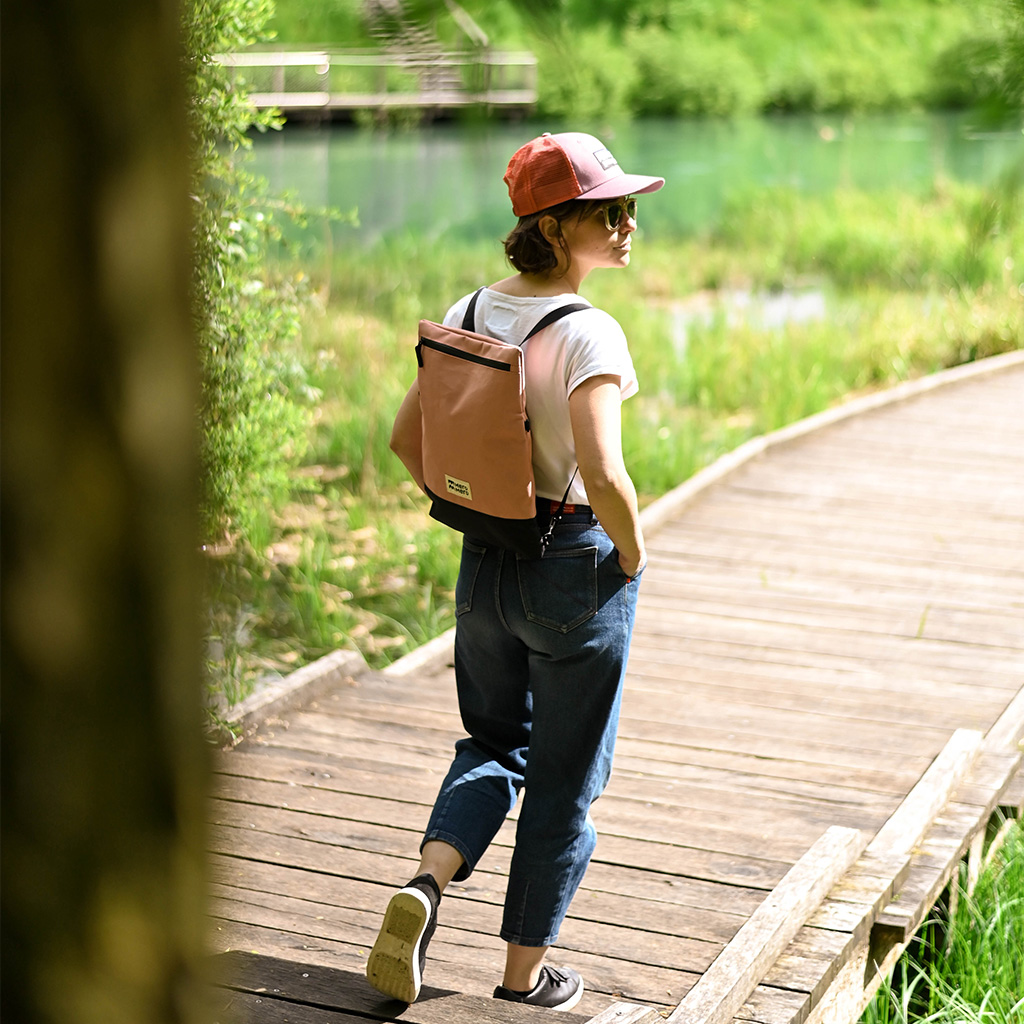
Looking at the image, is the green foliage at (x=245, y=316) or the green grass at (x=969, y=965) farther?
the green foliage at (x=245, y=316)

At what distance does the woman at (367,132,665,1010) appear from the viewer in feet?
7.23

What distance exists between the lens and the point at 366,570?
611 cm

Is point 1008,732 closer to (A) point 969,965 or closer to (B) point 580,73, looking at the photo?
(A) point 969,965

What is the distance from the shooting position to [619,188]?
224cm

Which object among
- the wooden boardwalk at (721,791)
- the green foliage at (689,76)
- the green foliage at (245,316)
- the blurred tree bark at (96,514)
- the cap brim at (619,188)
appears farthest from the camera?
the green foliage at (245,316)

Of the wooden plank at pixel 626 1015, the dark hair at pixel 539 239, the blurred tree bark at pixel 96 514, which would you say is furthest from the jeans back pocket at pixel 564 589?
the blurred tree bark at pixel 96 514

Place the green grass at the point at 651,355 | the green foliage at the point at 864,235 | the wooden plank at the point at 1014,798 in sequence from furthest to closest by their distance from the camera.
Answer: the green foliage at the point at 864,235 < the green grass at the point at 651,355 < the wooden plank at the point at 1014,798

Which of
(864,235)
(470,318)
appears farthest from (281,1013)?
(864,235)

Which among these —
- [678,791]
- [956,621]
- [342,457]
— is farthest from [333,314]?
[678,791]

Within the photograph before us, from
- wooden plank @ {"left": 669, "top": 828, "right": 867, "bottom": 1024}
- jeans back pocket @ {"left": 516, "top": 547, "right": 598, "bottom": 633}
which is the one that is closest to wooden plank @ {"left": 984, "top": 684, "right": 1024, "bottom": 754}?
wooden plank @ {"left": 669, "top": 828, "right": 867, "bottom": 1024}

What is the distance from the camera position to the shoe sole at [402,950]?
2229 millimetres

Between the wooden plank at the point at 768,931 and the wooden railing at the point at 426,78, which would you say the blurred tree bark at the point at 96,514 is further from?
the wooden plank at the point at 768,931

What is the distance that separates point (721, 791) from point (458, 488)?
157cm

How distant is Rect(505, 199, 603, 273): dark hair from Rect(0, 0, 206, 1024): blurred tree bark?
5.16 feet
